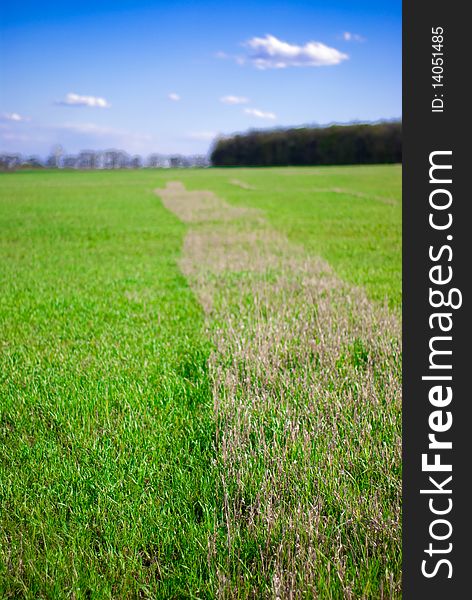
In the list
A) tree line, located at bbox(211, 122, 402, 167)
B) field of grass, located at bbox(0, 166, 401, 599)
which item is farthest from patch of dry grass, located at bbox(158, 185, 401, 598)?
tree line, located at bbox(211, 122, 402, 167)

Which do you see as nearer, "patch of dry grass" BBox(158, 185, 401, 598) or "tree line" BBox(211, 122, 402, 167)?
"patch of dry grass" BBox(158, 185, 401, 598)

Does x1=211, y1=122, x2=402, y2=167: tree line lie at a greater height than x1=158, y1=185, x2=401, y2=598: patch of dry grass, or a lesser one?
greater

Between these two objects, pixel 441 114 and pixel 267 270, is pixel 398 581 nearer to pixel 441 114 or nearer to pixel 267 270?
pixel 441 114

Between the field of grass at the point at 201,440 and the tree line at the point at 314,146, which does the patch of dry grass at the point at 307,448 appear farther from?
the tree line at the point at 314,146

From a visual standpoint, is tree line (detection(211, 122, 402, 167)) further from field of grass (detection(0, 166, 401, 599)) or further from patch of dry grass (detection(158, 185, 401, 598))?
patch of dry grass (detection(158, 185, 401, 598))

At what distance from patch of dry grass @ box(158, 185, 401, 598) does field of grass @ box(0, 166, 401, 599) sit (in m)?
0.02

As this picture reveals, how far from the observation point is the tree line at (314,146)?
113 metres

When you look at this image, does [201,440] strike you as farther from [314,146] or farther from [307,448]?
[314,146]

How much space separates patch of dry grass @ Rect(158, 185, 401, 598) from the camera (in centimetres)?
309

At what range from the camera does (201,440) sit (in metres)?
4.61

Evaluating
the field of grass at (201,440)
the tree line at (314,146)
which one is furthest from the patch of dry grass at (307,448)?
the tree line at (314,146)

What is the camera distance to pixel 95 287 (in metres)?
11.1

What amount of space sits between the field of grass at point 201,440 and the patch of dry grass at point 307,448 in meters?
0.02

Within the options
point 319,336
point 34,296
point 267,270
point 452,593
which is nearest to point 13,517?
point 452,593
